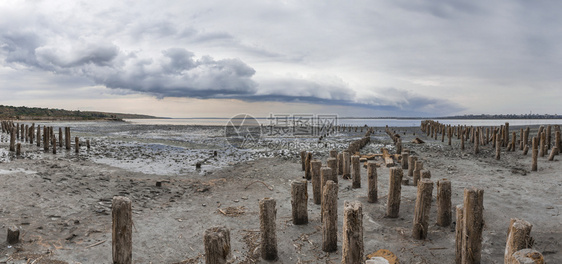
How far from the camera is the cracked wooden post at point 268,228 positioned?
568 cm

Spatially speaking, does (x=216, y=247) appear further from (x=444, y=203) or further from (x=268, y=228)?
(x=444, y=203)

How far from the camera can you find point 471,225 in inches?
202

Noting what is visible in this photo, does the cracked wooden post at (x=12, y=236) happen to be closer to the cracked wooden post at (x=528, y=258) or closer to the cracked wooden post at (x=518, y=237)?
the cracked wooden post at (x=528, y=258)

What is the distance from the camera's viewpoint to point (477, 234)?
515 centimetres

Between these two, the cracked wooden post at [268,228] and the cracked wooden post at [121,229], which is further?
the cracked wooden post at [268,228]

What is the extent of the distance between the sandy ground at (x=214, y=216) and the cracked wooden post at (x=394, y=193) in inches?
9.8

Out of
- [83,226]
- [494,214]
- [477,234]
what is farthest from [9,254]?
[494,214]

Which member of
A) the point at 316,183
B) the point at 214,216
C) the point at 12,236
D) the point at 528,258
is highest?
the point at 528,258

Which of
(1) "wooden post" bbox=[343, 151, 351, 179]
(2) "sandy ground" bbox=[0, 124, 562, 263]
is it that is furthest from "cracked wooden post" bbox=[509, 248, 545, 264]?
(1) "wooden post" bbox=[343, 151, 351, 179]

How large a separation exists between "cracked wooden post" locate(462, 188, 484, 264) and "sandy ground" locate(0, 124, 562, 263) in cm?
62

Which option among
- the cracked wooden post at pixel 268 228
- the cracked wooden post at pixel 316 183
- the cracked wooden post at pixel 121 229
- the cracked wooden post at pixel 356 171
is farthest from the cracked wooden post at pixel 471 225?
the cracked wooden post at pixel 121 229

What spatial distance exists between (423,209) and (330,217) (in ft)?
6.85

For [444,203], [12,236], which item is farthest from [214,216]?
[444,203]

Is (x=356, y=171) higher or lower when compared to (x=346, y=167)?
higher
